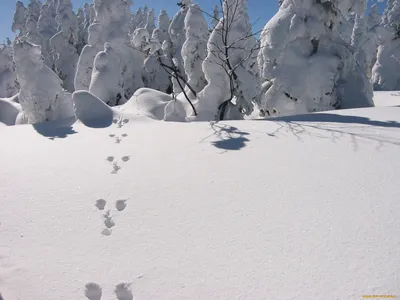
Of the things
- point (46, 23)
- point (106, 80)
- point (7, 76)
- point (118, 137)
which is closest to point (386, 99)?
point (106, 80)

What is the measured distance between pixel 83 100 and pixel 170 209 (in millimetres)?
4737

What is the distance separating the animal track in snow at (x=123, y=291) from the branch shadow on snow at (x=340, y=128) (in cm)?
301

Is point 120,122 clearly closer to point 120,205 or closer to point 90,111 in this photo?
point 90,111

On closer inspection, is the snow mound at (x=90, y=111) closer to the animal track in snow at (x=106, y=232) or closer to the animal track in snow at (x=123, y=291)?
the animal track in snow at (x=106, y=232)

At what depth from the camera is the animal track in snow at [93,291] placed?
1.79 m

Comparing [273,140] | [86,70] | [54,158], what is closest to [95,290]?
[54,158]

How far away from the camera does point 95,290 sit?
183 cm

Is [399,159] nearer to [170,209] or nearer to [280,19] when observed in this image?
[170,209]

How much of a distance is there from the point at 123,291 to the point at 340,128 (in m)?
3.86

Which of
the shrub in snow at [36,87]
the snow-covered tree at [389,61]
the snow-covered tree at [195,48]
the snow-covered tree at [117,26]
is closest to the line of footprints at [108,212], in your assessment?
the shrub in snow at [36,87]

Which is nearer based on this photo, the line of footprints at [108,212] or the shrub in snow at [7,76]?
the line of footprints at [108,212]

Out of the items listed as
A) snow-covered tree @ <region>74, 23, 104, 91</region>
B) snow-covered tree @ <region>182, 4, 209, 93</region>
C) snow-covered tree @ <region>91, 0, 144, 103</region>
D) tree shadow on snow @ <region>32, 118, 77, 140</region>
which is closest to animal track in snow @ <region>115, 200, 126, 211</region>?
tree shadow on snow @ <region>32, 118, 77, 140</region>

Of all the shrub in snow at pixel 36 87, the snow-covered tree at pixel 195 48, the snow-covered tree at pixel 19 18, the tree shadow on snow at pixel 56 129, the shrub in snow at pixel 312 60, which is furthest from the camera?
the snow-covered tree at pixel 19 18

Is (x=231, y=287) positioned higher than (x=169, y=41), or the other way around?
(x=169, y=41)
